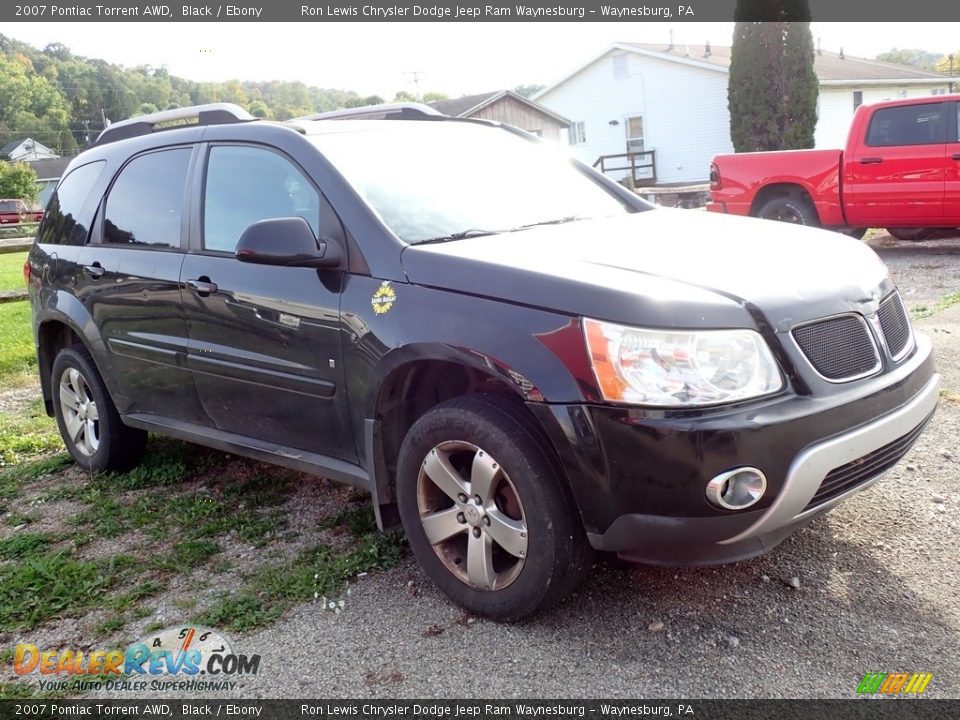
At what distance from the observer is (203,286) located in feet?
13.1

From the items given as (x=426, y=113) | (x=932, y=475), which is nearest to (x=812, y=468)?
(x=932, y=475)

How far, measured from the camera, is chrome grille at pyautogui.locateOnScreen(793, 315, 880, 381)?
2855mm

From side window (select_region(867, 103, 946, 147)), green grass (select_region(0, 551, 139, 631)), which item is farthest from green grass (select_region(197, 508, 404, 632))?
side window (select_region(867, 103, 946, 147))

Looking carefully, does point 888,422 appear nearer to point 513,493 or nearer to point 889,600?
point 889,600

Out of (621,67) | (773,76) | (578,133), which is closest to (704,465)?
(773,76)

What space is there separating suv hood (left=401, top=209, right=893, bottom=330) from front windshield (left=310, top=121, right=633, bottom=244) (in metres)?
0.20

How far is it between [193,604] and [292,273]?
1.40m

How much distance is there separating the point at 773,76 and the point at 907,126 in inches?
459

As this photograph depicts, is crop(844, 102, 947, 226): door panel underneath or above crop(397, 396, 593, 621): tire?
above

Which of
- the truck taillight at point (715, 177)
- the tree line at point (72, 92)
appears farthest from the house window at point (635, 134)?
the tree line at point (72, 92)

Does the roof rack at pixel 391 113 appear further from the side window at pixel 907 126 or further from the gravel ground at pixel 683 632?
the side window at pixel 907 126

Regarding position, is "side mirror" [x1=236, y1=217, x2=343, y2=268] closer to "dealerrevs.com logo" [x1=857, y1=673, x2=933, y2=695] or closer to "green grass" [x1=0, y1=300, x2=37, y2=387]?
"dealerrevs.com logo" [x1=857, y1=673, x2=933, y2=695]

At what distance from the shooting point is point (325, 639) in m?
3.15

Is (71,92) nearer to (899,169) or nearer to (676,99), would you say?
(676,99)
